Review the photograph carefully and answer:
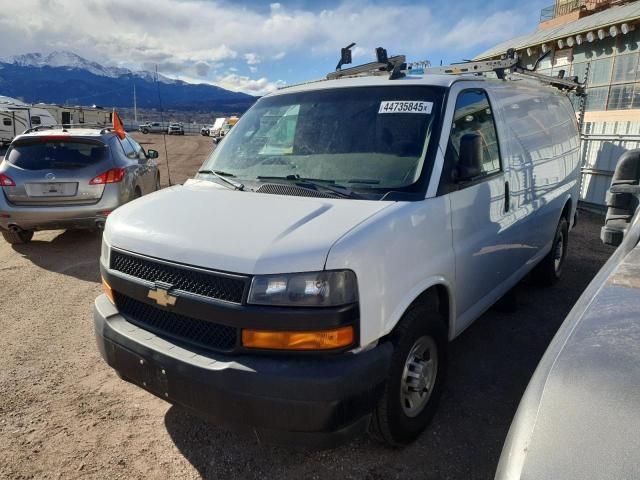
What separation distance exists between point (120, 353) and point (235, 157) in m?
1.62

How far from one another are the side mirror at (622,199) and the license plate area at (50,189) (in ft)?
21.0

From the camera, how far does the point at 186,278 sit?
2311mm

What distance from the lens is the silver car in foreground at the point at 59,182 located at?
21.2 feet

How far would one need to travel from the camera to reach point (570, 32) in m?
17.5

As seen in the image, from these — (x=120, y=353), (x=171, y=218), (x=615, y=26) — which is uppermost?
(x=615, y=26)

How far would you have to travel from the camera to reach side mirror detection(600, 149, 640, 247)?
316cm

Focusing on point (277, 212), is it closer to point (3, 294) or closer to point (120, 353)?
point (120, 353)

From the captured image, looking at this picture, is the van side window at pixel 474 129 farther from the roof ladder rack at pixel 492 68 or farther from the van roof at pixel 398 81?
the roof ladder rack at pixel 492 68

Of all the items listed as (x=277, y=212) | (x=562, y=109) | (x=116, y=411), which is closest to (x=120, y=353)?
(x=116, y=411)

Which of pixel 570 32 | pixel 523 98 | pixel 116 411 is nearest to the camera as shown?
pixel 116 411

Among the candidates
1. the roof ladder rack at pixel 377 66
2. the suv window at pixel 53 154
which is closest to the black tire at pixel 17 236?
the suv window at pixel 53 154

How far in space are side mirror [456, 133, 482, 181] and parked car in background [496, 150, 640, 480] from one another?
1.46 m

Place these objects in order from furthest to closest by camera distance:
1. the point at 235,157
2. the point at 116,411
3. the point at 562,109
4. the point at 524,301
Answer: the point at 562,109 < the point at 524,301 < the point at 235,157 < the point at 116,411

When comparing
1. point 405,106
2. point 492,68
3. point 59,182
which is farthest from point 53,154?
point 492,68
